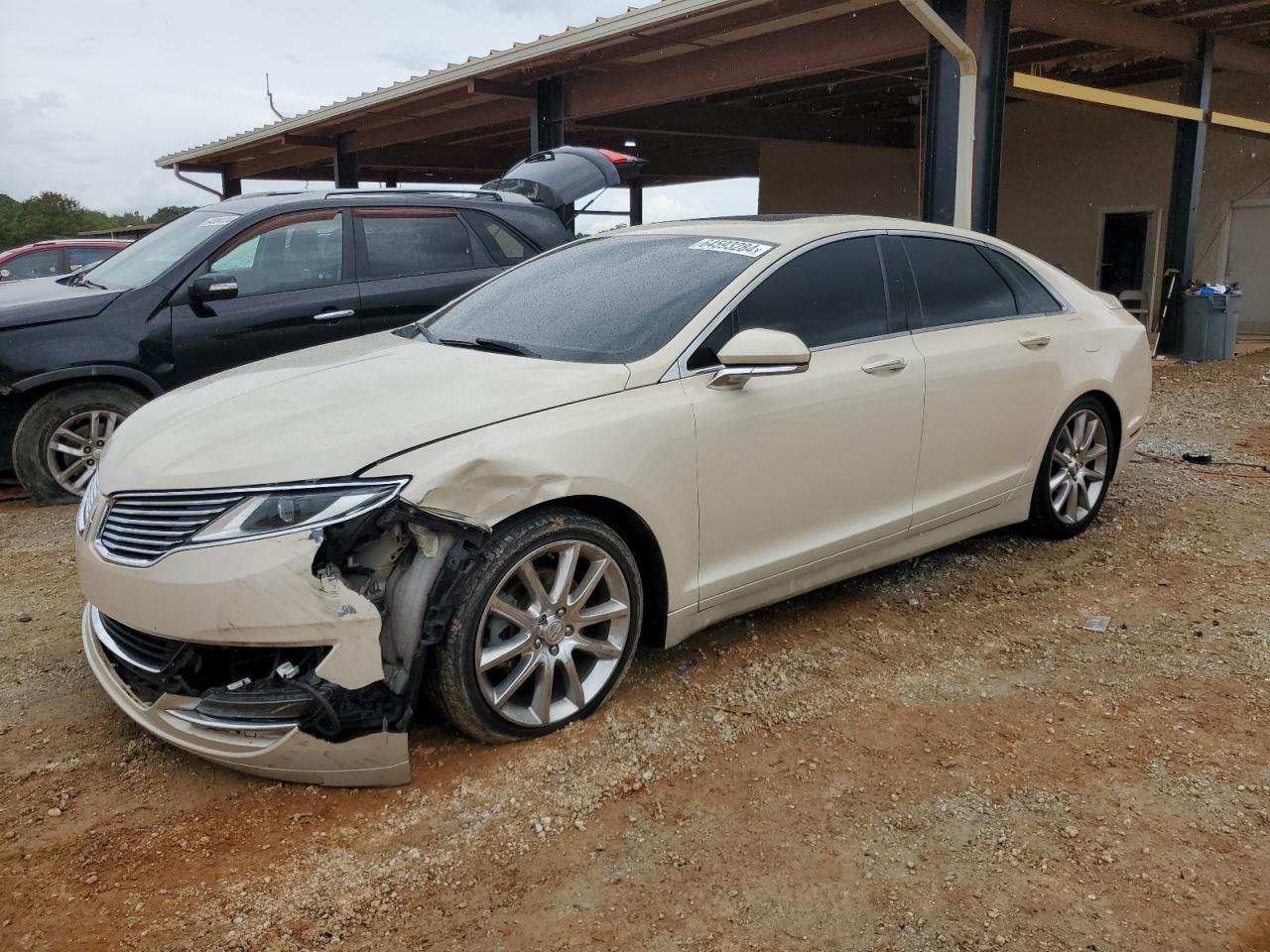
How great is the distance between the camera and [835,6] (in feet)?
30.4

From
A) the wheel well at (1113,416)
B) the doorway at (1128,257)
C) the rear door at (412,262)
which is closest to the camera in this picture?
the wheel well at (1113,416)

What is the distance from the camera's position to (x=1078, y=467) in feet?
16.4

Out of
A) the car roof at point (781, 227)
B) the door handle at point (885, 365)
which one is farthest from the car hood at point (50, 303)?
the door handle at point (885, 365)

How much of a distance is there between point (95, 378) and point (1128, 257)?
14640 millimetres

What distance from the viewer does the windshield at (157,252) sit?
6.28 metres

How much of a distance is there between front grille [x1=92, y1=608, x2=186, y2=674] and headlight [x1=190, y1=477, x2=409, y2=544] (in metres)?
0.34

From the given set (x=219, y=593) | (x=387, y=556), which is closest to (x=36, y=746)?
(x=219, y=593)

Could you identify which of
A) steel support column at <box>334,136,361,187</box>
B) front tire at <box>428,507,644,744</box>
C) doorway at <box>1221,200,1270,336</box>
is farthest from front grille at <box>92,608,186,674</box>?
steel support column at <box>334,136,361,187</box>

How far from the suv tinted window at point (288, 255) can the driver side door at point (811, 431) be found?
375 centimetres

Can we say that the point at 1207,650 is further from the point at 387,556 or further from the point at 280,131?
the point at 280,131

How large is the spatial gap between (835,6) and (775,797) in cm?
836

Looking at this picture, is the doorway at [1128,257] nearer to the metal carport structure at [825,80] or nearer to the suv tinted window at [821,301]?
the metal carport structure at [825,80]

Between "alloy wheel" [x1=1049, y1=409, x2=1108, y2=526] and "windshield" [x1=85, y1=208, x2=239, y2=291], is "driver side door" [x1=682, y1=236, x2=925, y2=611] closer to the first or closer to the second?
"alloy wheel" [x1=1049, y1=409, x2=1108, y2=526]

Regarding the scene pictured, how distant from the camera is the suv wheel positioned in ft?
19.1
